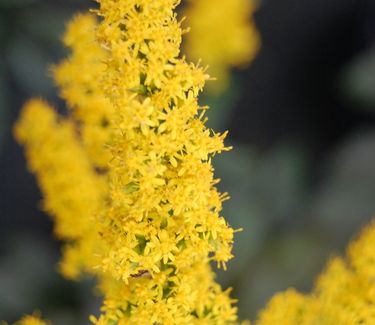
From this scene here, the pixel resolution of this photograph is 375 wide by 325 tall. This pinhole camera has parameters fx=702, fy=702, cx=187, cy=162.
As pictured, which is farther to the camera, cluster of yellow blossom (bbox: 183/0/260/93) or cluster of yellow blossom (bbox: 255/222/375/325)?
cluster of yellow blossom (bbox: 183/0/260/93)

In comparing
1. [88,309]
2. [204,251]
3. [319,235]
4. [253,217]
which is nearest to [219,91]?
[253,217]

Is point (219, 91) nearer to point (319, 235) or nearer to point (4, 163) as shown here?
point (319, 235)

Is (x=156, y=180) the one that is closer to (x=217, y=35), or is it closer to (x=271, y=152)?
(x=217, y=35)

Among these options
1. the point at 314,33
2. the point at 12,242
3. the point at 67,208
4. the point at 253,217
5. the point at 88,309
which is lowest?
the point at 67,208

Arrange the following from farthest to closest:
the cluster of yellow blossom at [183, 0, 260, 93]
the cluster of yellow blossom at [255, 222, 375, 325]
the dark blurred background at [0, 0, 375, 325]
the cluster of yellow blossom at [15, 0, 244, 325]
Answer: the cluster of yellow blossom at [183, 0, 260, 93]
the dark blurred background at [0, 0, 375, 325]
the cluster of yellow blossom at [255, 222, 375, 325]
the cluster of yellow blossom at [15, 0, 244, 325]

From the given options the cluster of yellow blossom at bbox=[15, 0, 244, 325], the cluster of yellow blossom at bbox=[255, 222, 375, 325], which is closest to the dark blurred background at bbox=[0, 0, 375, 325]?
the cluster of yellow blossom at bbox=[255, 222, 375, 325]

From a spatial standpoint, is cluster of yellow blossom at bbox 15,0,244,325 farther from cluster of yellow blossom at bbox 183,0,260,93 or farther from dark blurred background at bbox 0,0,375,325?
cluster of yellow blossom at bbox 183,0,260,93

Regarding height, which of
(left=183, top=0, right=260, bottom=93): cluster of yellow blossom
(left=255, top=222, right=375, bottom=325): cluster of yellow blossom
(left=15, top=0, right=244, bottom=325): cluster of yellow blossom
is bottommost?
(left=255, top=222, right=375, bottom=325): cluster of yellow blossom
